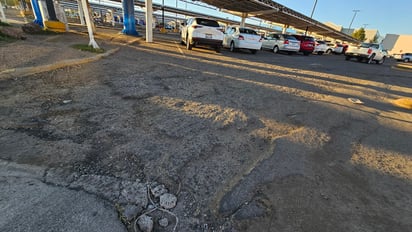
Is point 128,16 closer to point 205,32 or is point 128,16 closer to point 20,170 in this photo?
point 205,32

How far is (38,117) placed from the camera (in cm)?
304

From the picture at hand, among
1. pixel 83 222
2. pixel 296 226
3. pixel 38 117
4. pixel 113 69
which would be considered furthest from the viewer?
pixel 113 69

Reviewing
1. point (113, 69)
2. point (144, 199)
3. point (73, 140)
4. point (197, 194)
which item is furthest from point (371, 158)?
point (113, 69)

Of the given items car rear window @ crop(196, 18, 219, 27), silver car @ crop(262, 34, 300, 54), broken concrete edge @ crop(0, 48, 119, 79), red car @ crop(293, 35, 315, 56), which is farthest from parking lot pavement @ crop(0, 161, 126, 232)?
red car @ crop(293, 35, 315, 56)

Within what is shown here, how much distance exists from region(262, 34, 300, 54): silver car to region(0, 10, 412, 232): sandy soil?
12.7 meters

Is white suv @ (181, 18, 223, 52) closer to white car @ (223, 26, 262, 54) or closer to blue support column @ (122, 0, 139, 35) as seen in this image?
white car @ (223, 26, 262, 54)

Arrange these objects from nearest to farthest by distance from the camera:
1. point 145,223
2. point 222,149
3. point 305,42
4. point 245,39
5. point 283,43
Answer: point 145,223 < point 222,149 < point 245,39 < point 283,43 < point 305,42

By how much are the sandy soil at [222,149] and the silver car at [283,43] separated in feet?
41.7

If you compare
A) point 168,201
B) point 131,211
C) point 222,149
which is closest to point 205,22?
point 222,149

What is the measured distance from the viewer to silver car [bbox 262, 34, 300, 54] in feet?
53.0

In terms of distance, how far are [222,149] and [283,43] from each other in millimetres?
16430

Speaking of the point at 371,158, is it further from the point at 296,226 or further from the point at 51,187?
the point at 51,187

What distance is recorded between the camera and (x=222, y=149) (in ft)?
8.81

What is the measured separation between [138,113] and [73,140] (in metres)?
1.14
